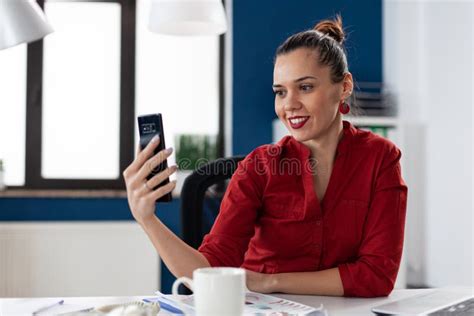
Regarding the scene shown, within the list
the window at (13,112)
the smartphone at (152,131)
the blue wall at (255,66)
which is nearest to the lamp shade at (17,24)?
the smartphone at (152,131)

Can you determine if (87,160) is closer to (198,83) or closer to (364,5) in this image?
(198,83)

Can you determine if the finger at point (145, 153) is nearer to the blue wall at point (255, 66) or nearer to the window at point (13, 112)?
the blue wall at point (255, 66)

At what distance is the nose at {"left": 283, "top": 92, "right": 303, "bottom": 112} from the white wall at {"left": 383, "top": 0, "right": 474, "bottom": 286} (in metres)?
2.22

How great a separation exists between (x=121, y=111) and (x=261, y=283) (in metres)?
2.59

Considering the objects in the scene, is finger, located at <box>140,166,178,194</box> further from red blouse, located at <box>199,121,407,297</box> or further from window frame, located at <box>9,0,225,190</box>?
window frame, located at <box>9,0,225,190</box>

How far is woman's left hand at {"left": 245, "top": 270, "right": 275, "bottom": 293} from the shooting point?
47.5 inches

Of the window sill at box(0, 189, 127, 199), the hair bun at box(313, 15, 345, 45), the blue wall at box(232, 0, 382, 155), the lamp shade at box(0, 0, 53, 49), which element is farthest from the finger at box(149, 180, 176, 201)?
the blue wall at box(232, 0, 382, 155)

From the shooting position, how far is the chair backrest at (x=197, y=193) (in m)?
1.47

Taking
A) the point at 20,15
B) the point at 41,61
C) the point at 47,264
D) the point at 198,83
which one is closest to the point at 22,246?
the point at 47,264

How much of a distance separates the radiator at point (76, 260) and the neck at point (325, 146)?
2.01 meters

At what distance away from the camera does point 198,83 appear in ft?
12.2

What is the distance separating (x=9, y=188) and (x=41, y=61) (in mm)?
794

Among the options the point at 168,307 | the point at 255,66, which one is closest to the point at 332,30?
the point at 168,307

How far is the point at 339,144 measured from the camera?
4.82 feet
